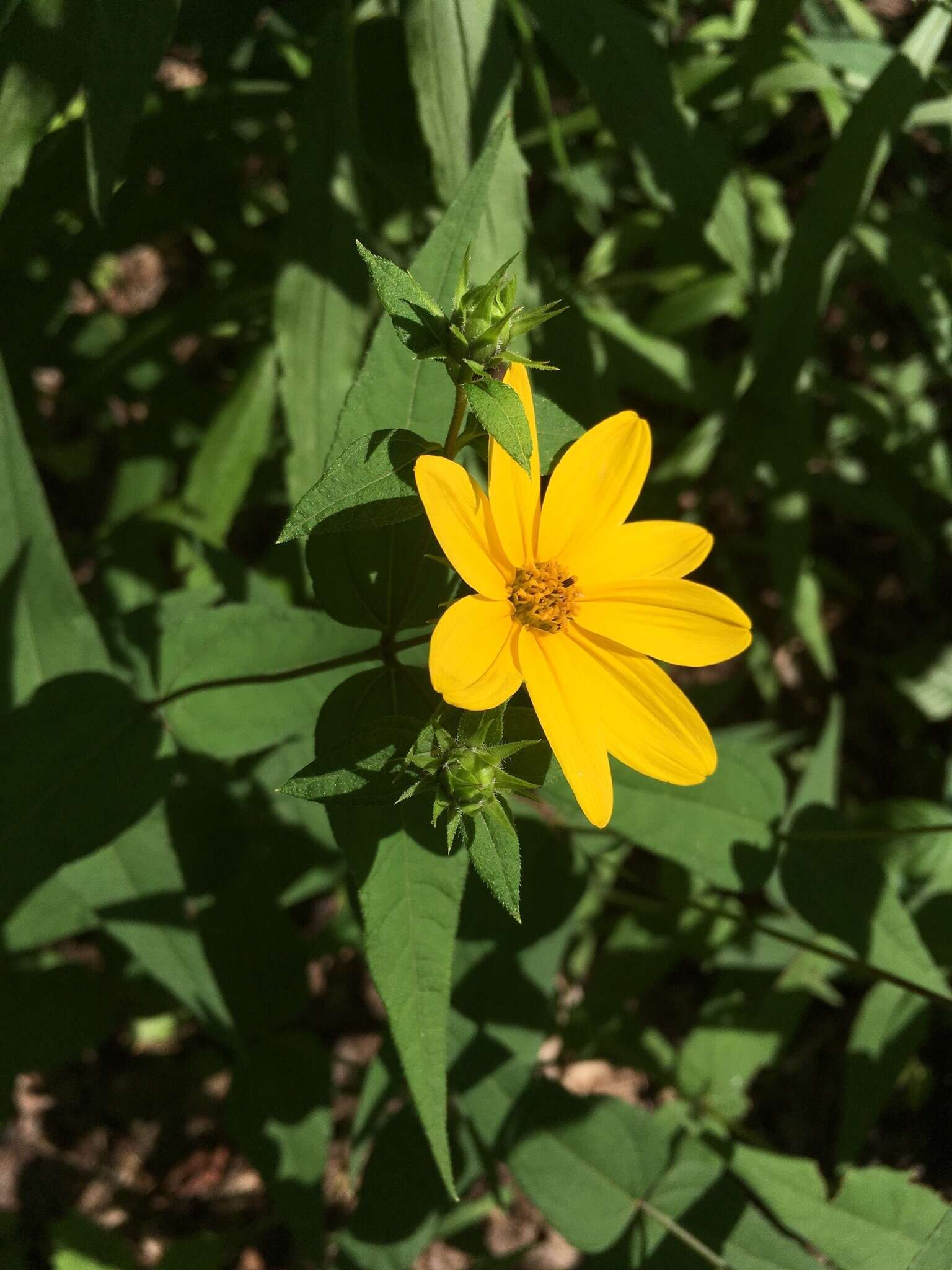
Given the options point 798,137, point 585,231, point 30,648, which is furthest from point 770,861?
point 798,137

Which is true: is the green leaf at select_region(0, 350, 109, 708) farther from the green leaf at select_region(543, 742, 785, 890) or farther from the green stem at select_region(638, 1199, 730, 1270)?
the green stem at select_region(638, 1199, 730, 1270)

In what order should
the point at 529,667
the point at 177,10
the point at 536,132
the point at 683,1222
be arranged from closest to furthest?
the point at 529,667, the point at 177,10, the point at 683,1222, the point at 536,132

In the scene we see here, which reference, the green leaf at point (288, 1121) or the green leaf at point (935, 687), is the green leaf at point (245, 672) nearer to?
the green leaf at point (288, 1121)

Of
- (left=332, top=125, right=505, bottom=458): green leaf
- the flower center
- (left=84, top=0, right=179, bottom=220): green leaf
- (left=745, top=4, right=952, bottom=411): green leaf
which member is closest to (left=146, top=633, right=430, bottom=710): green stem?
the flower center

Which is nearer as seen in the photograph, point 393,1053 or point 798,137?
point 393,1053

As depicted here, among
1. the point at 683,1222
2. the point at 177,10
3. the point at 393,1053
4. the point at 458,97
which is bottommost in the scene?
the point at 683,1222

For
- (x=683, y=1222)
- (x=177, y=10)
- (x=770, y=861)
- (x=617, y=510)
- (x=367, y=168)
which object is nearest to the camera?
(x=617, y=510)

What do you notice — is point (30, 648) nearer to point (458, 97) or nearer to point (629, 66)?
point (458, 97)
